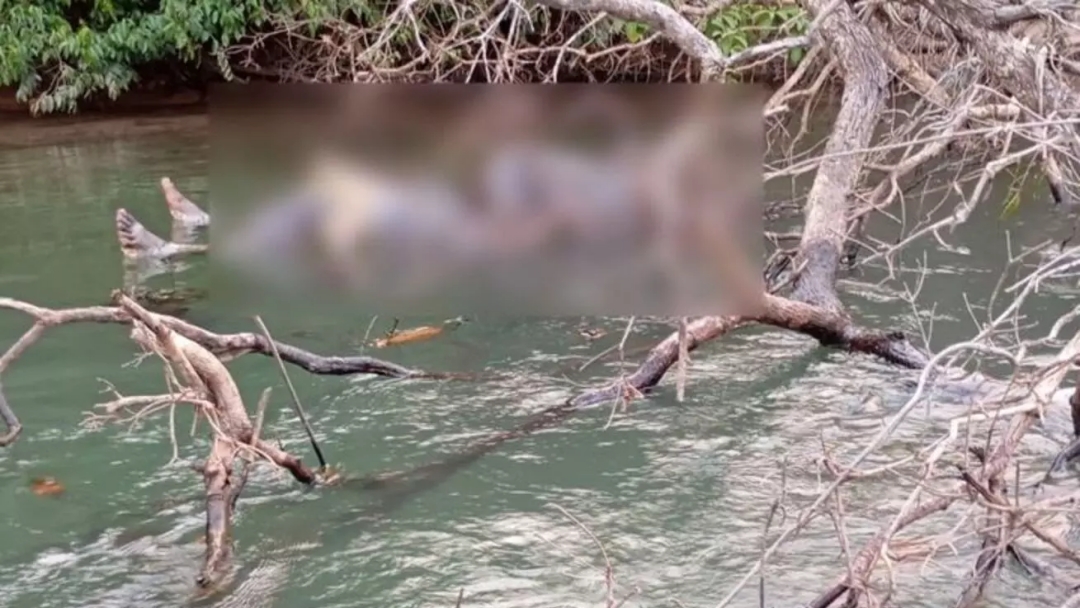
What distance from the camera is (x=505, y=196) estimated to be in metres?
4.79

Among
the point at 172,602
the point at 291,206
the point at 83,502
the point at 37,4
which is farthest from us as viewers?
the point at 37,4

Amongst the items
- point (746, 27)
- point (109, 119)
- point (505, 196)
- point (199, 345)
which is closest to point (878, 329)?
point (505, 196)

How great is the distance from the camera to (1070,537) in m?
3.93

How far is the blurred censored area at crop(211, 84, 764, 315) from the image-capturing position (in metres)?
4.64

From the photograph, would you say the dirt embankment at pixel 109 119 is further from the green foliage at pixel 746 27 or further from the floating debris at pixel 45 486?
the floating debris at pixel 45 486

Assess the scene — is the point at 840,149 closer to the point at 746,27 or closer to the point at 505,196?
the point at 505,196

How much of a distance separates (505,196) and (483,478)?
0.99 metres

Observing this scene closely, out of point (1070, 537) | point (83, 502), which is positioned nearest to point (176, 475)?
point (83, 502)

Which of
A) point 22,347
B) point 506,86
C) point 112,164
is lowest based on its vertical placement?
point 112,164

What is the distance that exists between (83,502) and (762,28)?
16.9 ft

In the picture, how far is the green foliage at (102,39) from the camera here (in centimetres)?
1209

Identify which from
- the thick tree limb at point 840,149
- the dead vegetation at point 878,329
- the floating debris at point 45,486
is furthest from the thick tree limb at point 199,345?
the thick tree limb at point 840,149

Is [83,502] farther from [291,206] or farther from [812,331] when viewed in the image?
[812,331]

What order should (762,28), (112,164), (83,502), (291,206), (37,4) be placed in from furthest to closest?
(37,4)
(112,164)
(762,28)
(291,206)
(83,502)
